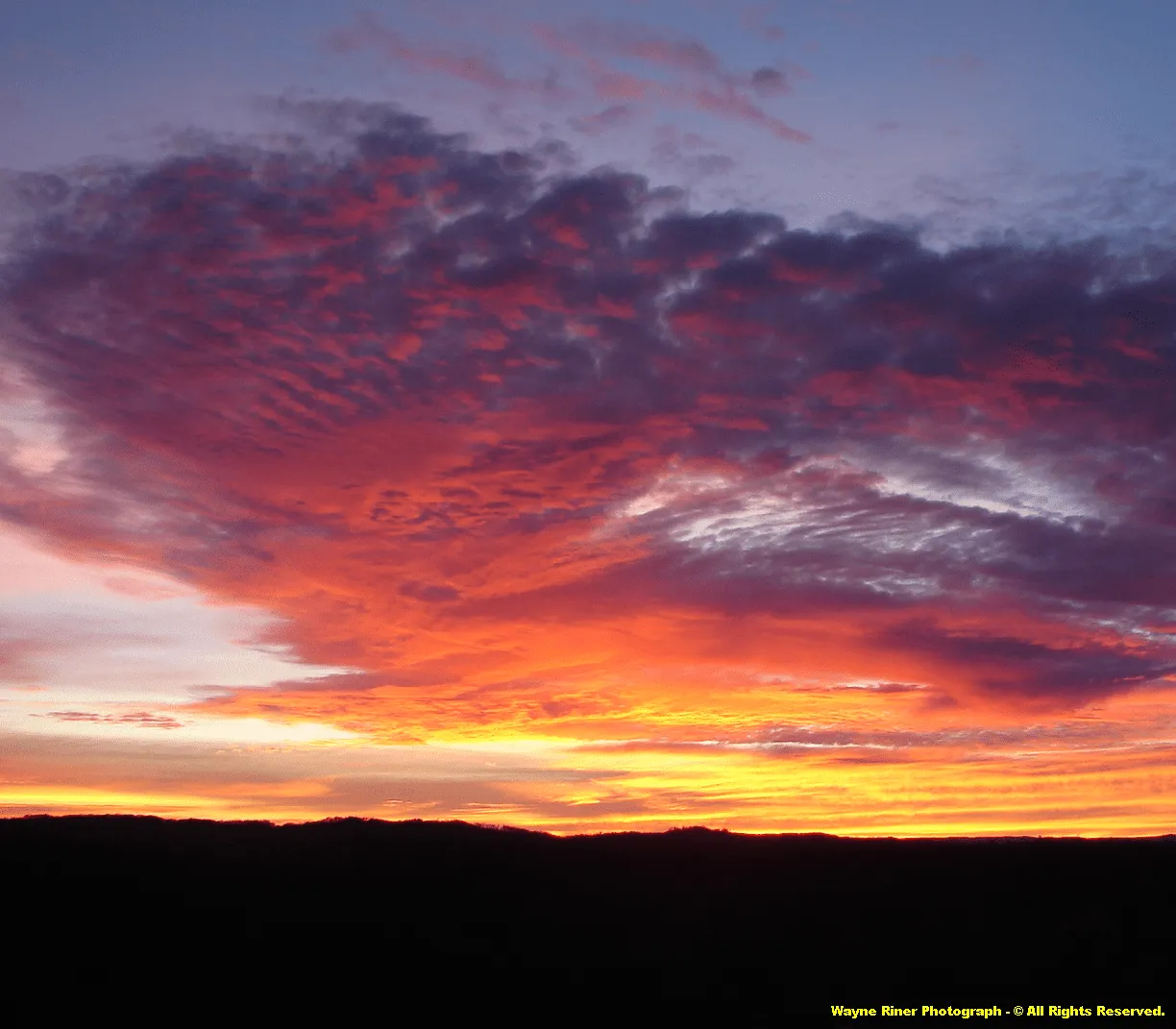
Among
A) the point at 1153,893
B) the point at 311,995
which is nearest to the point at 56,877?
the point at 311,995

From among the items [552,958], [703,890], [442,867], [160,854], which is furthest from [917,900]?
[160,854]

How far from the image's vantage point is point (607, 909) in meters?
26.7

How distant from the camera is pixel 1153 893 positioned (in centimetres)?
2750

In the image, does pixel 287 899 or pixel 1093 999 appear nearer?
pixel 1093 999

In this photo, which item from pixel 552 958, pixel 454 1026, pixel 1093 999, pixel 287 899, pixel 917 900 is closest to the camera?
pixel 454 1026

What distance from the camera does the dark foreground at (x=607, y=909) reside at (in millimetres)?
22438

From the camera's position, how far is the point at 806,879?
29.0 m

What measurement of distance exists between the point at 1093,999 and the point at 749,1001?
697 centimetres

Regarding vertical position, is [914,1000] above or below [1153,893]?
below

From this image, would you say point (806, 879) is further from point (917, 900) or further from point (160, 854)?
point (160, 854)

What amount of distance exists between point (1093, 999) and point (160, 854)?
2256 centimetres

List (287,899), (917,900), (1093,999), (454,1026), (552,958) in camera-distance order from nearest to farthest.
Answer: (454,1026) → (1093,999) → (552,958) → (287,899) → (917,900)

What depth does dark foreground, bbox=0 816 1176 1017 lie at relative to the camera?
2244 centimetres

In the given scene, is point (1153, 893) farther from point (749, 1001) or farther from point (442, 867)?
point (442, 867)
